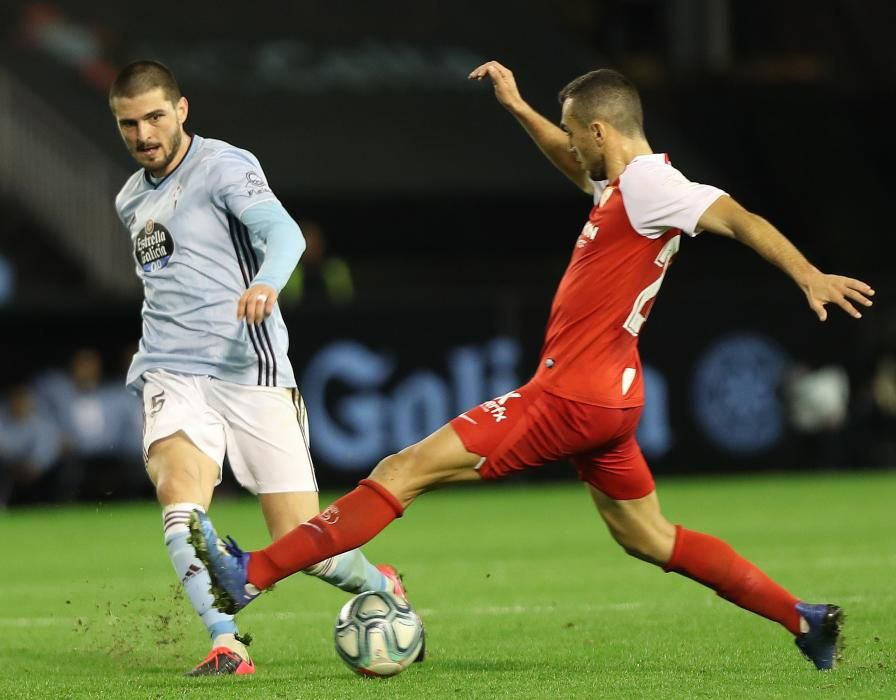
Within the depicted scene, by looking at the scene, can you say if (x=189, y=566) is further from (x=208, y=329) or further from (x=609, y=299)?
(x=609, y=299)

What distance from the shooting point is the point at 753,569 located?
634cm

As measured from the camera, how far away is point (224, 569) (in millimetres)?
5832

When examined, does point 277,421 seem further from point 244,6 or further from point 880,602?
point 244,6

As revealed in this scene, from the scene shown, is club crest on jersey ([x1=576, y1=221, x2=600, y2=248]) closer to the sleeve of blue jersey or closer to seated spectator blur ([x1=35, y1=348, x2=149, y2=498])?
the sleeve of blue jersey

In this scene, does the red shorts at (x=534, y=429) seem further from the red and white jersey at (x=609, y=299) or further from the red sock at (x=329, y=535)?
the red sock at (x=329, y=535)

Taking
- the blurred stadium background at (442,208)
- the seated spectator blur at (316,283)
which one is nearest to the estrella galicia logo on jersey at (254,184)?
the blurred stadium background at (442,208)

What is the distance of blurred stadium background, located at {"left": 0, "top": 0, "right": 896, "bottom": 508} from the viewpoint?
1714 cm

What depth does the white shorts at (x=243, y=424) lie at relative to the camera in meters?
6.71

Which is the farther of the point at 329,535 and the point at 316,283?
the point at 316,283

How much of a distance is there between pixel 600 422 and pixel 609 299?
41 cm

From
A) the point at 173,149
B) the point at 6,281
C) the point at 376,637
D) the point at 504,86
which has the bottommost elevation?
the point at 376,637

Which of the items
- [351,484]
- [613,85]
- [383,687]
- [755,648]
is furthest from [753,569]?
[351,484]

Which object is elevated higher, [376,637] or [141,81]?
[141,81]

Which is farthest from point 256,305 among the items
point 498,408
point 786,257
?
point 786,257
